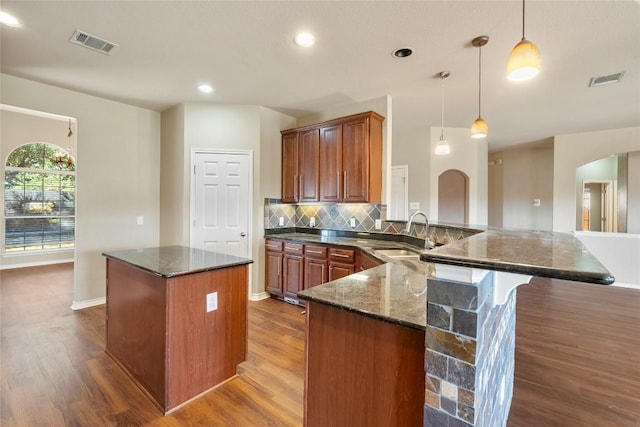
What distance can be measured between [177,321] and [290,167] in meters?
2.89

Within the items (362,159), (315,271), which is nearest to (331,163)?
(362,159)

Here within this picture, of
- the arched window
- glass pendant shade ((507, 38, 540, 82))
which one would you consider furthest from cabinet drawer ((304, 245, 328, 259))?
the arched window

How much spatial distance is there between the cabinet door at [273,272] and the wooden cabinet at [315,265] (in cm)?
47

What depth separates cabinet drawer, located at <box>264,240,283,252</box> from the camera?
4.14 metres

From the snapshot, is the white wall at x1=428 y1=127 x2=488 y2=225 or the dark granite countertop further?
the white wall at x1=428 y1=127 x2=488 y2=225

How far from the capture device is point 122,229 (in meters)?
4.19

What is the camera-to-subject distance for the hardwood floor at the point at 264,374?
1.87 metres

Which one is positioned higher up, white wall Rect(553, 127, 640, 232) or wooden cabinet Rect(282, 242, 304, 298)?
white wall Rect(553, 127, 640, 232)

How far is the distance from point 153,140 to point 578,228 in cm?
806

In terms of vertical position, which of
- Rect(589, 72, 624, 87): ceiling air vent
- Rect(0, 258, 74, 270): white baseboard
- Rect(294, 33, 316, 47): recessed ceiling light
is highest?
Rect(589, 72, 624, 87): ceiling air vent

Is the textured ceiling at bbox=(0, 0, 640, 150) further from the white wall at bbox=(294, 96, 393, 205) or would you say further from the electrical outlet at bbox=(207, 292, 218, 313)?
the electrical outlet at bbox=(207, 292, 218, 313)

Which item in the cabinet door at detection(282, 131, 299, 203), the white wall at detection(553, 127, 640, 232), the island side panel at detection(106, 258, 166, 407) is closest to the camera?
the island side panel at detection(106, 258, 166, 407)

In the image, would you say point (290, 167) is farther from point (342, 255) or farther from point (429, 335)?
point (429, 335)

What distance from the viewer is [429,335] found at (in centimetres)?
95
